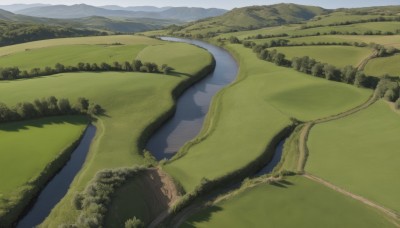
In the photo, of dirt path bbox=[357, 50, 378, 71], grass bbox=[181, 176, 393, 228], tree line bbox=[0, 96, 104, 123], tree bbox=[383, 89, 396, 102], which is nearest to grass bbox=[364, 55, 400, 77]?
dirt path bbox=[357, 50, 378, 71]

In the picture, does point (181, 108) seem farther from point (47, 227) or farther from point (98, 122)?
point (47, 227)

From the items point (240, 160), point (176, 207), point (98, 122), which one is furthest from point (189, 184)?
point (98, 122)

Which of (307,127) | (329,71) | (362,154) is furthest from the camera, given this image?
(329,71)

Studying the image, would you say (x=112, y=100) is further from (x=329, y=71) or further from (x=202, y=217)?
(x=329, y=71)

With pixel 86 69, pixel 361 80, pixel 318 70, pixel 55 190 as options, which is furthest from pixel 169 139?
pixel 86 69

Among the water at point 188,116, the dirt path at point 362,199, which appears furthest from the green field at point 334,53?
the dirt path at point 362,199

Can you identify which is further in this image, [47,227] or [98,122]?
[98,122]

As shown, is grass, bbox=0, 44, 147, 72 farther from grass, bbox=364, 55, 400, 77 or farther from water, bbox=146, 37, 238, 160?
grass, bbox=364, 55, 400, 77
